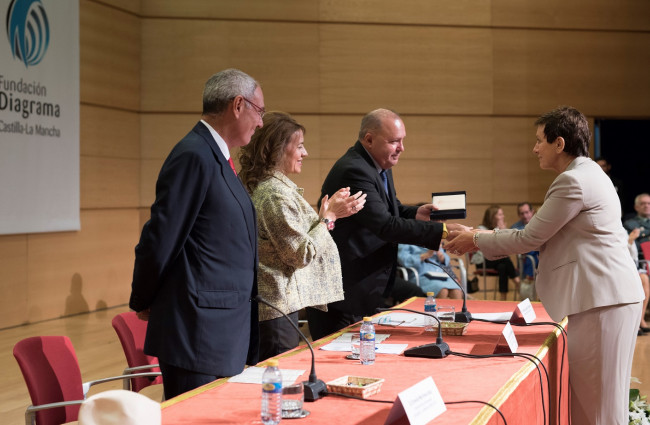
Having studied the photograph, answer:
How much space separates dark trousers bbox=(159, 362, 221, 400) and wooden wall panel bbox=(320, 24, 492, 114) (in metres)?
6.83

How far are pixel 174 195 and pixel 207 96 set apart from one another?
0.41 meters

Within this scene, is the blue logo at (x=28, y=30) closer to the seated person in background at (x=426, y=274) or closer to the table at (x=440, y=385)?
the seated person in background at (x=426, y=274)

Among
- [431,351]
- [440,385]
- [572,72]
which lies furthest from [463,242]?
[572,72]

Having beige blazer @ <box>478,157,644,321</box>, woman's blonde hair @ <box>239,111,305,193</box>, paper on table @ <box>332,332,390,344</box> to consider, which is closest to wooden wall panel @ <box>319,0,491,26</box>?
woman's blonde hair @ <box>239,111,305,193</box>

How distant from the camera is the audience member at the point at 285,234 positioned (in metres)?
2.76

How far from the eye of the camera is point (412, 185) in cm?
898

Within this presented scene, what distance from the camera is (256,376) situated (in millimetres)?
2111

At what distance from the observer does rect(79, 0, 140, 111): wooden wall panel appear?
7.55 m

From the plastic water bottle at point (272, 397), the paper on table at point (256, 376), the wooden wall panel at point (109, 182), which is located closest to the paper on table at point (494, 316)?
the paper on table at point (256, 376)

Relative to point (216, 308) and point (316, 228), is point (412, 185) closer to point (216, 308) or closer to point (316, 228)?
point (316, 228)

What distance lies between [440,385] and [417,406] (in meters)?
0.42

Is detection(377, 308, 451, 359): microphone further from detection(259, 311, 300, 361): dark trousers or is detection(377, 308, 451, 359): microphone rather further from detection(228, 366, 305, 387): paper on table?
detection(259, 311, 300, 361): dark trousers

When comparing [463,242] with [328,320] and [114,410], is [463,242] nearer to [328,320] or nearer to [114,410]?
[328,320]

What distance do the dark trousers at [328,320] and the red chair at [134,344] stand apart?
2.50 feet
